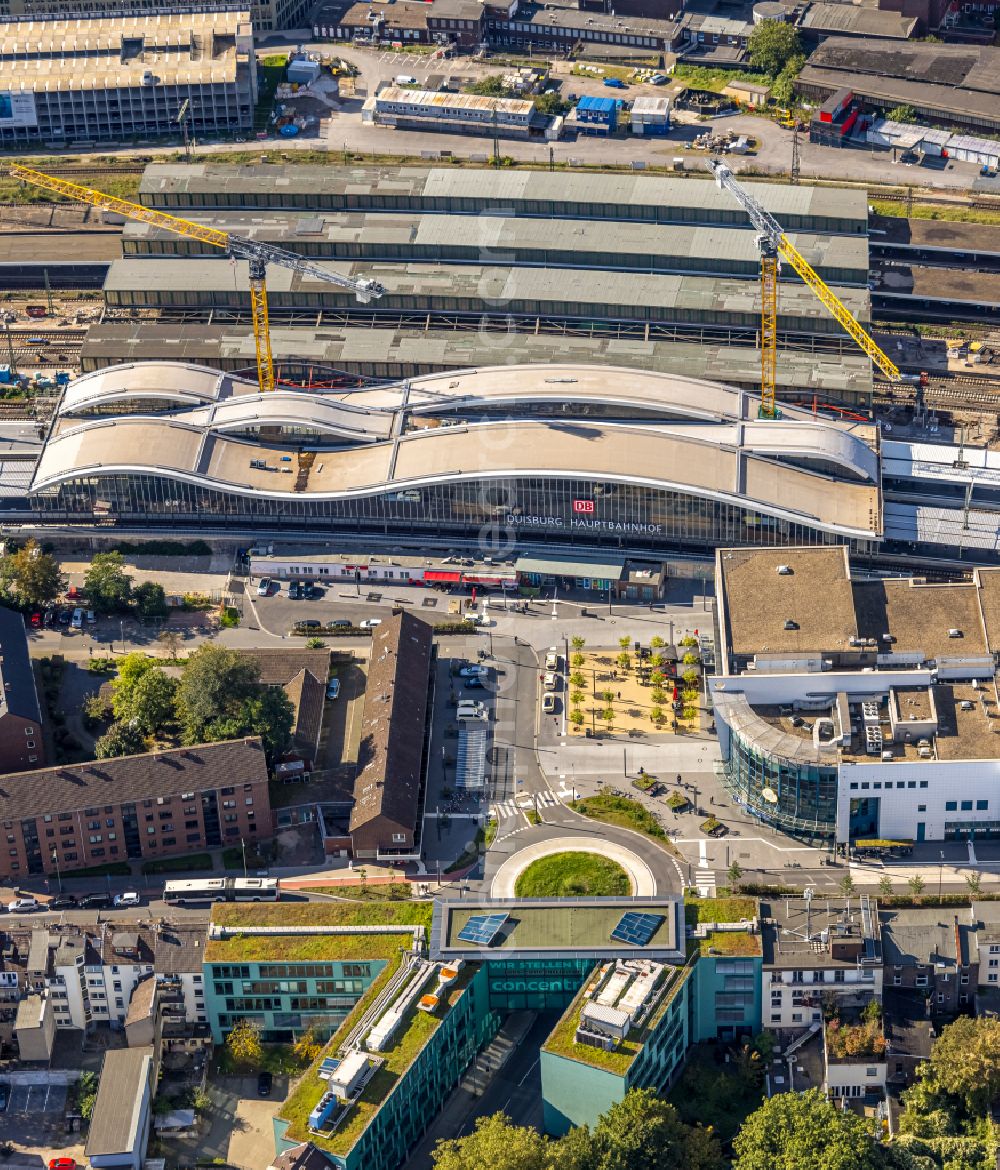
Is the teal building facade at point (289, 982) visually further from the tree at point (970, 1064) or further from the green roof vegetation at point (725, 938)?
the tree at point (970, 1064)

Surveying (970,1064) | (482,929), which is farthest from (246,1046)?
(970,1064)

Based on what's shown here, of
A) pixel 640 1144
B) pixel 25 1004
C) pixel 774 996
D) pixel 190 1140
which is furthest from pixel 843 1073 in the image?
pixel 25 1004

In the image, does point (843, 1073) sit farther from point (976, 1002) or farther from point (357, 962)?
point (357, 962)

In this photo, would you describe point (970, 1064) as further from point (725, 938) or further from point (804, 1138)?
point (725, 938)

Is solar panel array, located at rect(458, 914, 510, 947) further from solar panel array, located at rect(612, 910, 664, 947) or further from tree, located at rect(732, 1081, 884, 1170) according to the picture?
tree, located at rect(732, 1081, 884, 1170)

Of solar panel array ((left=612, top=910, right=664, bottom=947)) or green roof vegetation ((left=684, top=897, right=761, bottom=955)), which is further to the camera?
solar panel array ((left=612, top=910, right=664, bottom=947))

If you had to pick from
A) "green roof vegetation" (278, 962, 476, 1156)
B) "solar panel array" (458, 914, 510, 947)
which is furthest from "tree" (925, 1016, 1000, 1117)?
"green roof vegetation" (278, 962, 476, 1156)
